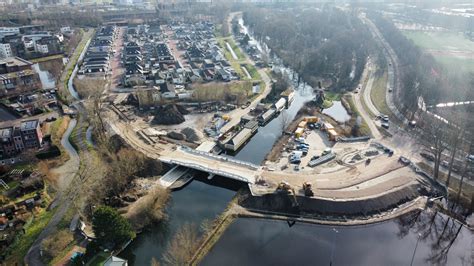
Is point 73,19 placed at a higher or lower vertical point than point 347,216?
higher

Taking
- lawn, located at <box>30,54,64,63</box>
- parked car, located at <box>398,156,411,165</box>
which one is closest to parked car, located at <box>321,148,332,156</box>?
parked car, located at <box>398,156,411,165</box>

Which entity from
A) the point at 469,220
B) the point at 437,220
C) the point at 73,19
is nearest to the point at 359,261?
the point at 437,220

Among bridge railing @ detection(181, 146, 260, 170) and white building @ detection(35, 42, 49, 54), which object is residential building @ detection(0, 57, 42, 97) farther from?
bridge railing @ detection(181, 146, 260, 170)

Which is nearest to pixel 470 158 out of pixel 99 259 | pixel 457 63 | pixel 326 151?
pixel 326 151

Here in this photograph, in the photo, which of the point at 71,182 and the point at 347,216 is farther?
the point at 71,182

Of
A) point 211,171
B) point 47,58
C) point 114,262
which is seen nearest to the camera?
point 114,262

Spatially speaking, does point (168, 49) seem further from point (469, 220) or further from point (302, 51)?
point (469, 220)

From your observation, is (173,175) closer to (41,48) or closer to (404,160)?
(404,160)

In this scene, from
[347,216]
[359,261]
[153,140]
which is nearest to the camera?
[359,261]
